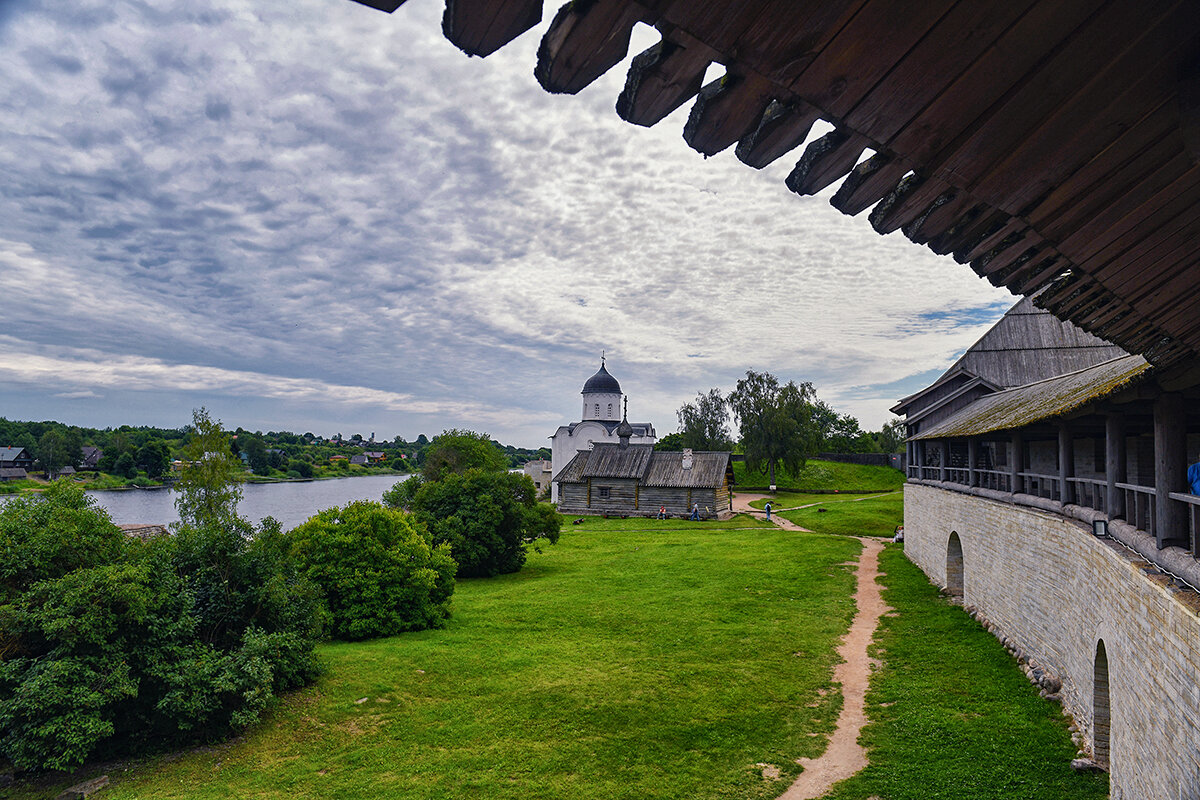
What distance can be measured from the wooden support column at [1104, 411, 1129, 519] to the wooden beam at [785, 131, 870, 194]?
9086mm

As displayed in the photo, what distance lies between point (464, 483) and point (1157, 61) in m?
26.3

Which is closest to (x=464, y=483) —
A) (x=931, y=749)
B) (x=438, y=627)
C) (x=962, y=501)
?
(x=438, y=627)

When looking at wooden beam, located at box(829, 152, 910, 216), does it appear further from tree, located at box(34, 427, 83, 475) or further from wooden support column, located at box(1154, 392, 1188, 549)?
tree, located at box(34, 427, 83, 475)

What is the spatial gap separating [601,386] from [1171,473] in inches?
2063

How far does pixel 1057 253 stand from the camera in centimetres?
314

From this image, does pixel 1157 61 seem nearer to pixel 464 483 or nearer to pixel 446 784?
pixel 446 784

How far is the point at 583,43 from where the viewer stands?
164 centimetres

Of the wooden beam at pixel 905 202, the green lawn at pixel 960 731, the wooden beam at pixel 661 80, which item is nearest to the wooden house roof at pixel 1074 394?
the green lawn at pixel 960 731

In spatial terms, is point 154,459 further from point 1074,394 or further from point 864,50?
point 864,50

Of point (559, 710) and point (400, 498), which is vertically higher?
point (400, 498)

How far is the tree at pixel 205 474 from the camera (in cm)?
2659

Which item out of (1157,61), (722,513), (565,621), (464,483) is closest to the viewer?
(1157,61)

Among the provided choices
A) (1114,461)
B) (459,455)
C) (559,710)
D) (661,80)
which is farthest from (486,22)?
(459,455)

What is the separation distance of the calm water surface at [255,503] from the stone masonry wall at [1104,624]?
3431cm
